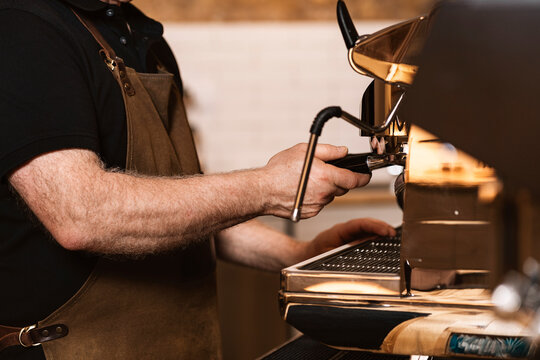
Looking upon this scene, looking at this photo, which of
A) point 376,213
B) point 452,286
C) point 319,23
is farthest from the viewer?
point 319,23

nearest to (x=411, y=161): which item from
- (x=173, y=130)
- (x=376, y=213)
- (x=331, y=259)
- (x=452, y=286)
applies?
(x=452, y=286)

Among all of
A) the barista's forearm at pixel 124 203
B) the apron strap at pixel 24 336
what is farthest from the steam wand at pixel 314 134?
the apron strap at pixel 24 336

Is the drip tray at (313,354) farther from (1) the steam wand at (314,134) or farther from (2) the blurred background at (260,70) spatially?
(2) the blurred background at (260,70)

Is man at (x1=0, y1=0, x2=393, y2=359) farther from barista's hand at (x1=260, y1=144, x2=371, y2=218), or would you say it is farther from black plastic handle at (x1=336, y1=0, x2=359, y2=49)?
black plastic handle at (x1=336, y1=0, x2=359, y2=49)

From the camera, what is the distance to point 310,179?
92 centimetres

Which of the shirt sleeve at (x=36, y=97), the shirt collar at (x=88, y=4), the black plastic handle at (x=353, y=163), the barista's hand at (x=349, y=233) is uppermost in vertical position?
the shirt collar at (x=88, y=4)

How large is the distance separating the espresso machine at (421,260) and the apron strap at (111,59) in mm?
402

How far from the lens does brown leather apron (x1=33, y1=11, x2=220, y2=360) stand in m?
1.01

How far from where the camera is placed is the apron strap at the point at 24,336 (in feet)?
3.20

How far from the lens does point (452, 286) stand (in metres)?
0.67

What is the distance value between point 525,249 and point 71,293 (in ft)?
2.34

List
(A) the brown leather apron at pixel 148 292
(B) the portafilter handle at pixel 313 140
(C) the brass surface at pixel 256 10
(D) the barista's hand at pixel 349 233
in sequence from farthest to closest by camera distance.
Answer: (C) the brass surface at pixel 256 10 → (D) the barista's hand at pixel 349 233 → (A) the brown leather apron at pixel 148 292 → (B) the portafilter handle at pixel 313 140

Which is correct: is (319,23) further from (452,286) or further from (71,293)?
(452,286)

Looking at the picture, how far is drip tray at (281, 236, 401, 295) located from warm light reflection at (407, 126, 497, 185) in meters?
0.12
